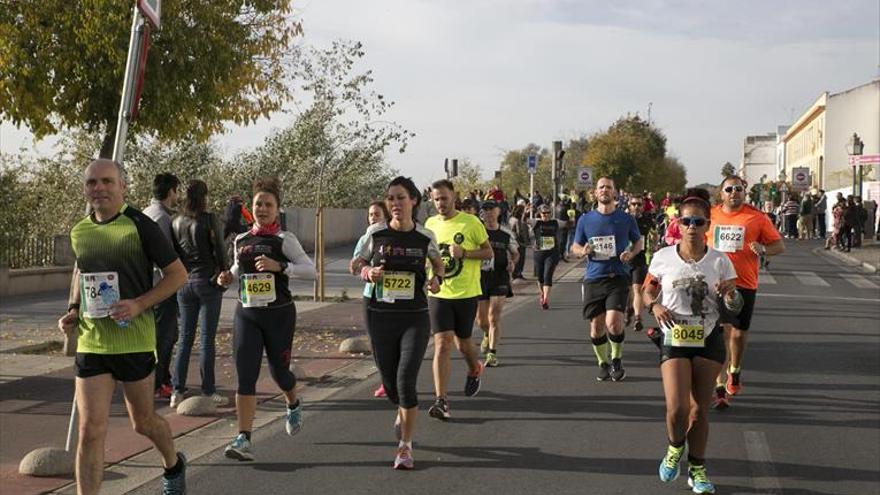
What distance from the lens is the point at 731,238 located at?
877 centimetres

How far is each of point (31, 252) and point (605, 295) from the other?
1226 cm

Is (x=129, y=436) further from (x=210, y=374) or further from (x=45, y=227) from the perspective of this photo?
(x=45, y=227)

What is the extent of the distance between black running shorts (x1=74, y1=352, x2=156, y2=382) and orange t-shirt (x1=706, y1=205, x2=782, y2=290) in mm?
5157

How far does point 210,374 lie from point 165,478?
2.99m

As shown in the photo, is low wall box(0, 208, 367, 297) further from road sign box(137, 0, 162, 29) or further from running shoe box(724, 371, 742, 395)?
running shoe box(724, 371, 742, 395)

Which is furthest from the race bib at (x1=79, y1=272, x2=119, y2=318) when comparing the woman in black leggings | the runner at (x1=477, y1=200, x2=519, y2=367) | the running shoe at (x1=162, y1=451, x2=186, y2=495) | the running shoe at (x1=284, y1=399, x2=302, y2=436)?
the runner at (x1=477, y1=200, x2=519, y2=367)

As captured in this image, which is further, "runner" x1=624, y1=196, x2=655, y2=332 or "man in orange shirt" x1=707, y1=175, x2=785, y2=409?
"runner" x1=624, y1=196, x2=655, y2=332

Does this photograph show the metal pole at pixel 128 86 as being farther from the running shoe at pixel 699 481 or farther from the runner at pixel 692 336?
the running shoe at pixel 699 481

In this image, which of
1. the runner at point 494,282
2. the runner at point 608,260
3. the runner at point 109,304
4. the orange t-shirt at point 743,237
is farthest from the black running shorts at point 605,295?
the runner at point 109,304

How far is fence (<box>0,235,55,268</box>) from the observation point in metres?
18.0

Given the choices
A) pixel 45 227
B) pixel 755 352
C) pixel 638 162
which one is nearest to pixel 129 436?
pixel 755 352

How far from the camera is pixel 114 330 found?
5.29 meters

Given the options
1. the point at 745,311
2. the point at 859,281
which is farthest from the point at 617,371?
the point at 859,281

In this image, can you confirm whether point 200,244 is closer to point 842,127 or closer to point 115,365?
point 115,365
